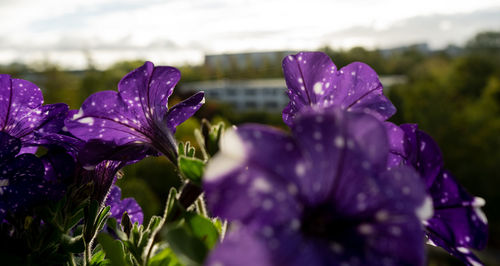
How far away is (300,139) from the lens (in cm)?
43

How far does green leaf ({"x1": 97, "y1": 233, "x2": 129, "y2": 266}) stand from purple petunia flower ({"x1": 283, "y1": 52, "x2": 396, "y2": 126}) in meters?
0.27

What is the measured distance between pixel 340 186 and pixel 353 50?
35.4 m

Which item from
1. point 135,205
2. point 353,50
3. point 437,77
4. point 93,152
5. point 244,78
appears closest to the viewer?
point 93,152

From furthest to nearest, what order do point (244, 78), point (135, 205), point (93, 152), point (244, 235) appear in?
1. point (244, 78)
2. point (135, 205)
3. point (93, 152)
4. point (244, 235)

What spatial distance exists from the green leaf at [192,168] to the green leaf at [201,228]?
0.12 ft

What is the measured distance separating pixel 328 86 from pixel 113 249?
1.18ft

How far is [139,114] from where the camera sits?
68 cm

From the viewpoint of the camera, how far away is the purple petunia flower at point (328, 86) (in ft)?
2.21

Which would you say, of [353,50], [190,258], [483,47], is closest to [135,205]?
[190,258]

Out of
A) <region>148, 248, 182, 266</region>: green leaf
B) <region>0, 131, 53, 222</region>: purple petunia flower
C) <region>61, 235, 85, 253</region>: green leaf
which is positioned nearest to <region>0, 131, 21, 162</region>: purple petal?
<region>0, 131, 53, 222</region>: purple petunia flower

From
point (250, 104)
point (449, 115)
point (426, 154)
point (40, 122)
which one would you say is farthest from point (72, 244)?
point (250, 104)

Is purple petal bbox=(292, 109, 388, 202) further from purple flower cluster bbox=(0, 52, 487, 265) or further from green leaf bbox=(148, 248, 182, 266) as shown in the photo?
green leaf bbox=(148, 248, 182, 266)

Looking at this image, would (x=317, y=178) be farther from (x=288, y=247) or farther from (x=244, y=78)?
(x=244, y=78)

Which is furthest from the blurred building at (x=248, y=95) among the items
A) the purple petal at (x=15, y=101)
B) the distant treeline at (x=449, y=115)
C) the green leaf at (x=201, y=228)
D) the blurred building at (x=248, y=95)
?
the green leaf at (x=201, y=228)
